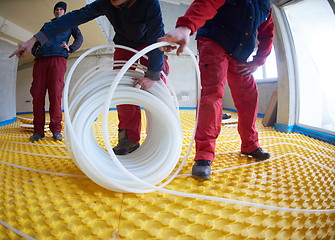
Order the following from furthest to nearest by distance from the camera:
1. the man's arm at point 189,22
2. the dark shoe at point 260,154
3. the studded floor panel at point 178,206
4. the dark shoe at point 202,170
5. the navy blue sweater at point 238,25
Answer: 1. the dark shoe at point 260,154
2. the navy blue sweater at point 238,25
3. the dark shoe at point 202,170
4. the man's arm at point 189,22
5. the studded floor panel at point 178,206

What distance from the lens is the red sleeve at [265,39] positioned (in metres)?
1.47

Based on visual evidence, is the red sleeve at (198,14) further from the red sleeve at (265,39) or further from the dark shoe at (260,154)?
the dark shoe at (260,154)

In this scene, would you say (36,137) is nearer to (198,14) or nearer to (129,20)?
(129,20)

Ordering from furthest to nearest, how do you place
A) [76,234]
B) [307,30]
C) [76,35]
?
[307,30] < [76,35] < [76,234]

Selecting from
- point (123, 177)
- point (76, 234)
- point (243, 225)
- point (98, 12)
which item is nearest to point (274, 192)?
point (243, 225)

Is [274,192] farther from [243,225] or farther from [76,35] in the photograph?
[76,35]

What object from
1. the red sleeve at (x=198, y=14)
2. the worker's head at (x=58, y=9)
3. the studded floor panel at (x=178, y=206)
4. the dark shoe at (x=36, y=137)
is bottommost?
the studded floor panel at (x=178, y=206)

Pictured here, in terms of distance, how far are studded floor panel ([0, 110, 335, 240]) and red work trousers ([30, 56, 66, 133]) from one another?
889 millimetres

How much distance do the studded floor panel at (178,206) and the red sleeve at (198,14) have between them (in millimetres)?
792

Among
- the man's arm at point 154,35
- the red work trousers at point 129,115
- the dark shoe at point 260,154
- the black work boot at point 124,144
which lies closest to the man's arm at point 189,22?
the man's arm at point 154,35

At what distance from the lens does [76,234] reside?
68 cm

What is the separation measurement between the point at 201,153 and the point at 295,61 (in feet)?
7.81

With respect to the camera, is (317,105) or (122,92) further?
(317,105)

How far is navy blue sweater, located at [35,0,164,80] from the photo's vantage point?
3.81ft
